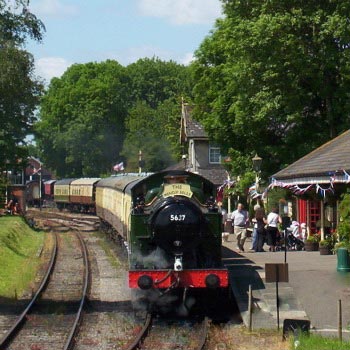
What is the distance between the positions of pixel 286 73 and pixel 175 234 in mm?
18594

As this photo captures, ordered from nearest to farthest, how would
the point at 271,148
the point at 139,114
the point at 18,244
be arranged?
1. the point at 18,244
2. the point at 271,148
3. the point at 139,114

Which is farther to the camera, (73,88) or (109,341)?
(73,88)

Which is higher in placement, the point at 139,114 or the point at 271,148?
the point at 139,114

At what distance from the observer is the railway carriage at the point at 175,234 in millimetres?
17062

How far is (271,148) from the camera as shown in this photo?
3788cm

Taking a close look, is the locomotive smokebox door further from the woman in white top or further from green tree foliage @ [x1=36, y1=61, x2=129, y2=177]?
green tree foliage @ [x1=36, y1=61, x2=129, y2=177]

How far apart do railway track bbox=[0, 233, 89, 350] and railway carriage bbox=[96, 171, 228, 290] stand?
1.70 metres

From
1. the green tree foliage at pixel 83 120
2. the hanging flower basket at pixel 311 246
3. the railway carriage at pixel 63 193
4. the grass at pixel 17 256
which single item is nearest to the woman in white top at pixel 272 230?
the hanging flower basket at pixel 311 246

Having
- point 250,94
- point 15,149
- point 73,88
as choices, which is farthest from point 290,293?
point 73,88

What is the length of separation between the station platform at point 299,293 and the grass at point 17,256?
547 cm

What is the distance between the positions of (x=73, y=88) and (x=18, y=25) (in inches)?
3058

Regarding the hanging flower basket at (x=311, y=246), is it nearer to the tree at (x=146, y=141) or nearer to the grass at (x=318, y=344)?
the grass at (x=318, y=344)

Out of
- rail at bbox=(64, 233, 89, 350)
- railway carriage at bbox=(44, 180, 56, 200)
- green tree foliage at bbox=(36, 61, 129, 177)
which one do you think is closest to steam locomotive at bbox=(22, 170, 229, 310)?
rail at bbox=(64, 233, 89, 350)

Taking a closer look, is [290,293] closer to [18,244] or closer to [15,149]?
[18,244]
